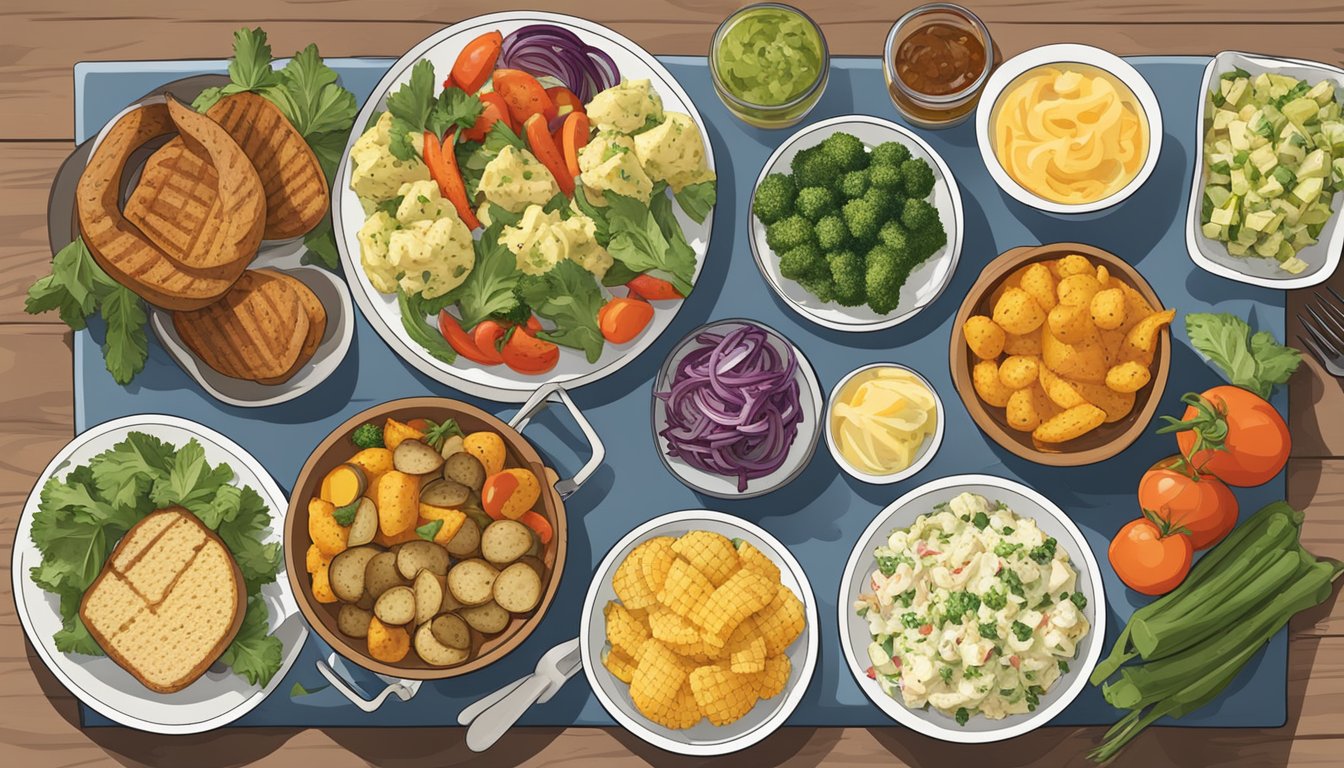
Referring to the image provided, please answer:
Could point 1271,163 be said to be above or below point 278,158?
above

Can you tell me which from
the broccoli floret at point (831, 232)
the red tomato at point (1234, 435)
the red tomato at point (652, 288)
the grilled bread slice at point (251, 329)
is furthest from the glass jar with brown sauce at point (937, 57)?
the grilled bread slice at point (251, 329)

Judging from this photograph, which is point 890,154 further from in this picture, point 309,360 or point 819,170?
point 309,360

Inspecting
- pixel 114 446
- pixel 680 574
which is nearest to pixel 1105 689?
pixel 680 574

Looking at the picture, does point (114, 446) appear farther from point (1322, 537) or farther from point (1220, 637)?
point (1322, 537)

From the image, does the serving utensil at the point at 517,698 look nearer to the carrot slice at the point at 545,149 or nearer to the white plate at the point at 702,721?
the white plate at the point at 702,721

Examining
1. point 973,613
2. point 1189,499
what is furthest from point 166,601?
point 1189,499
